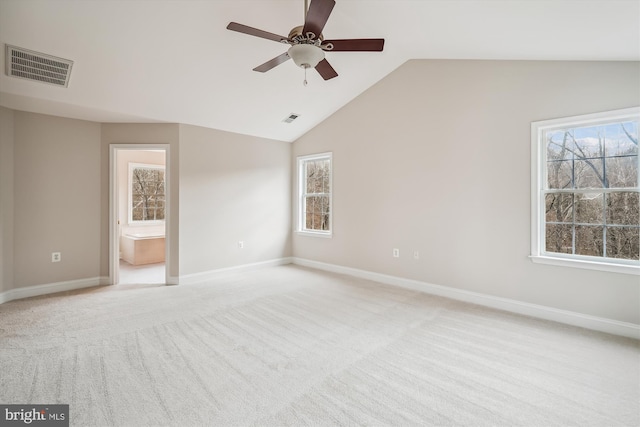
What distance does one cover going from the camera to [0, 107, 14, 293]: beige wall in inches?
143

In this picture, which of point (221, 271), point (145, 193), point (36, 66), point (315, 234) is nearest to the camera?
point (36, 66)

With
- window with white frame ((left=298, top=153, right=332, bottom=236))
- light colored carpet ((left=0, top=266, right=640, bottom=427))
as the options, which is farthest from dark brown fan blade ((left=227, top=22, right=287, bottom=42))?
window with white frame ((left=298, top=153, right=332, bottom=236))

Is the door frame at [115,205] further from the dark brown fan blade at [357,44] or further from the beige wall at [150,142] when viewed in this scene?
the dark brown fan blade at [357,44]

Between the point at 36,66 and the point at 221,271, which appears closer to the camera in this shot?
the point at 36,66

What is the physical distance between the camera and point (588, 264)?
301cm

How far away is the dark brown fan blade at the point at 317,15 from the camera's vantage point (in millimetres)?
1891

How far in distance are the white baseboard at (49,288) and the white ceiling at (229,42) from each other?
2361mm

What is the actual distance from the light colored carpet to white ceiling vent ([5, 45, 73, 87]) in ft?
8.49

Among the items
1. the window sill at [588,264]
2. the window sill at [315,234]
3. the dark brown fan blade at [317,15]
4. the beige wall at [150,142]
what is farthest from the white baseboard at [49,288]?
the window sill at [588,264]

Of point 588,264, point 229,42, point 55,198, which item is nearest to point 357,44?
point 229,42

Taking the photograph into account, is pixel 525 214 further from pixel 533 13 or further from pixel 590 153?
pixel 533 13

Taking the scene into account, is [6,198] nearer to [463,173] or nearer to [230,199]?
[230,199]

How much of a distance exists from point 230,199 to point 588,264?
491cm

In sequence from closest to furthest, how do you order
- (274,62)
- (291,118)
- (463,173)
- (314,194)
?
(274,62)
(463,173)
(291,118)
(314,194)
